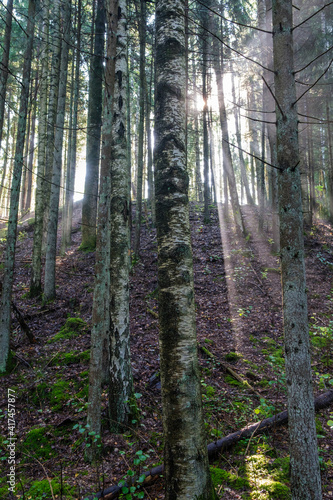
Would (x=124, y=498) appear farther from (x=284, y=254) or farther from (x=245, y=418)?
(x=284, y=254)

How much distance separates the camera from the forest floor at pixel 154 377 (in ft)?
12.4

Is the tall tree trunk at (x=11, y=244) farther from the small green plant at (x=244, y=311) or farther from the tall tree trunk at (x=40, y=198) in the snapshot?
the small green plant at (x=244, y=311)

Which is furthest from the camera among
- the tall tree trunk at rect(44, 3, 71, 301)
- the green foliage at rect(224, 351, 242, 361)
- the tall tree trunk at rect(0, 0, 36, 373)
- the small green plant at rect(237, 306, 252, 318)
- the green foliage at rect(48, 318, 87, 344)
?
the tall tree trunk at rect(44, 3, 71, 301)

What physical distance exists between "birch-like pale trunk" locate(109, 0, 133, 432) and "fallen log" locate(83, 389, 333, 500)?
981mm

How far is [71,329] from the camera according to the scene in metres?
7.62

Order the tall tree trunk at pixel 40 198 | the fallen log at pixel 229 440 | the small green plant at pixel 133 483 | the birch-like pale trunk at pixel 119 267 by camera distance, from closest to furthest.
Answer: the small green plant at pixel 133 483 → the fallen log at pixel 229 440 → the birch-like pale trunk at pixel 119 267 → the tall tree trunk at pixel 40 198

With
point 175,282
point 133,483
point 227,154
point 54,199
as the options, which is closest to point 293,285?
point 175,282

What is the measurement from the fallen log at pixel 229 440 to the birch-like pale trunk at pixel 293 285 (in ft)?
4.35

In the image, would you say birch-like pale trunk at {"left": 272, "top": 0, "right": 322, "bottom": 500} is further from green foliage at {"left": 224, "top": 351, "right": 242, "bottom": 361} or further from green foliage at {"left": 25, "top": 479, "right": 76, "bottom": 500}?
green foliage at {"left": 224, "top": 351, "right": 242, "bottom": 361}

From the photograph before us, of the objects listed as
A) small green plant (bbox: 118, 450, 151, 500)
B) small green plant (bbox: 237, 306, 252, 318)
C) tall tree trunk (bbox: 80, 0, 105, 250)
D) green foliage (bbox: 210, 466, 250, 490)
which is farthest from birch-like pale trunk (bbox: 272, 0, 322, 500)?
tall tree trunk (bbox: 80, 0, 105, 250)

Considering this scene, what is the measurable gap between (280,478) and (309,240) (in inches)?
487

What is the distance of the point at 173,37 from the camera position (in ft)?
9.23

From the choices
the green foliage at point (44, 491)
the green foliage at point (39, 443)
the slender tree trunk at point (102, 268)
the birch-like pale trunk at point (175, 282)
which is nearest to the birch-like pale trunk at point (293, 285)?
the birch-like pale trunk at point (175, 282)

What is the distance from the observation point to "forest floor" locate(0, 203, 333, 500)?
148 inches
